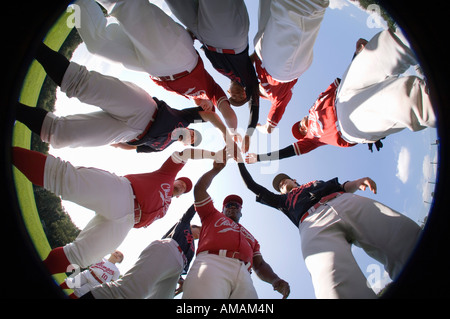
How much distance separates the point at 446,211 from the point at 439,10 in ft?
2.67

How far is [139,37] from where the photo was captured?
1283 mm

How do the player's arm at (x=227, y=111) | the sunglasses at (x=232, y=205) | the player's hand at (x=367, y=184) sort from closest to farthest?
1. the player's hand at (x=367, y=184)
2. the player's arm at (x=227, y=111)
3. the sunglasses at (x=232, y=205)

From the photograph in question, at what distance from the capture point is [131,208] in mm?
1536

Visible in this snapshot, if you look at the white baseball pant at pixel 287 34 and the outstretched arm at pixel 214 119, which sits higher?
the white baseball pant at pixel 287 34

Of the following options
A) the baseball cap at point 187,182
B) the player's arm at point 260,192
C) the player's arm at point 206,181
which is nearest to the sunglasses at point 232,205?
the player's arm at point 260,192

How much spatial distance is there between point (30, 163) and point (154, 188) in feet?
2.57

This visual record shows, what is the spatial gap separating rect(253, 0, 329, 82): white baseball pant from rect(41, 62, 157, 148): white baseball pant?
979 mm

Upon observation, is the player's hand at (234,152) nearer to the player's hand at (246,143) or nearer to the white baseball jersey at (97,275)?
the player's hand at (246,143)

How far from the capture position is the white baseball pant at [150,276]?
134 cm

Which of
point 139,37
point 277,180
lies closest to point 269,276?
point 277,180

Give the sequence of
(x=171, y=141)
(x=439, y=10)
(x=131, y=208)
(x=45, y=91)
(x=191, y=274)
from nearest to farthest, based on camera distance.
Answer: (x=439, y=10)
(x=191, y=274)
(x=131, y=208)
(x=171, y=141)
(x=45, y=91)

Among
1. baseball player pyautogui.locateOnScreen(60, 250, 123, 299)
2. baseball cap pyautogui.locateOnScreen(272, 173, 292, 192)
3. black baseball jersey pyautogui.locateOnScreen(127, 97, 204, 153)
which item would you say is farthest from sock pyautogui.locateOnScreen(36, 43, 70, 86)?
baseball cap pyautogui.locateOnScreen(272, 173, 292, 192)
